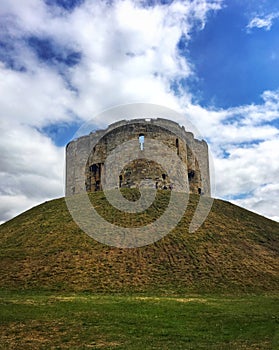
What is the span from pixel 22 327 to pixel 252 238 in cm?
1825

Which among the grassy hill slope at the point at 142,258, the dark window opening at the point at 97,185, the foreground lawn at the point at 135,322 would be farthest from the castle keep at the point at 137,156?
the foreground lawn at the point at 135,322

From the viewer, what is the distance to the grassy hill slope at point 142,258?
1930 centimetres

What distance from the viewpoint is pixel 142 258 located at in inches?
862

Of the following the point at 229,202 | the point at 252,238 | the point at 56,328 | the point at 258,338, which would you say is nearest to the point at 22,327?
the point at 56,328

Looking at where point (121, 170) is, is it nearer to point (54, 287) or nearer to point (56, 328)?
point (54, 287)

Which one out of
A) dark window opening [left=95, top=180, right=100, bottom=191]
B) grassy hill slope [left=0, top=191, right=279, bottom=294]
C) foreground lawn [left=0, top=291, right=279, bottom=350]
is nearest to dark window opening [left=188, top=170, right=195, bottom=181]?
dark window opening [left=95, top=180, right=100, bottom=191]

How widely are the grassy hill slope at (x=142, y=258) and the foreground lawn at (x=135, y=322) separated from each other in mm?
1977

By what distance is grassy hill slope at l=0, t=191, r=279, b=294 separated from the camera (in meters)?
19.3

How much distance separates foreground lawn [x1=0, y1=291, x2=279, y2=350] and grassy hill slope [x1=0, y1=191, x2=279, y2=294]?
77.8 inches

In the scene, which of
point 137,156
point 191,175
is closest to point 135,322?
point 137,156

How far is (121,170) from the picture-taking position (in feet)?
123

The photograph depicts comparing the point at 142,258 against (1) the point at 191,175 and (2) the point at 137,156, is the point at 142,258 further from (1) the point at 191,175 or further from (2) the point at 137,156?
(1) the point at 191,175

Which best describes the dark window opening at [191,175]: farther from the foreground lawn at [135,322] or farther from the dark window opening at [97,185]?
the foreground lawn at [135,322]

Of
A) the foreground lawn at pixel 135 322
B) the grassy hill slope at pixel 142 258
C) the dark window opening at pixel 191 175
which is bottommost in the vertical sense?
the foreground lawn at pixel 135 322
